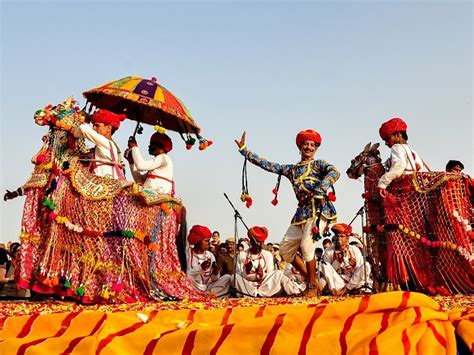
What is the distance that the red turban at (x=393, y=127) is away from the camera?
7.12 metres

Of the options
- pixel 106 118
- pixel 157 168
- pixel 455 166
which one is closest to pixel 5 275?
pixel 157 168

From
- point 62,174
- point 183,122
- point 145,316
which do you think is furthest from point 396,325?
point 183,122

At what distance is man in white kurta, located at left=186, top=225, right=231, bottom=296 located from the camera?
9.51 meters

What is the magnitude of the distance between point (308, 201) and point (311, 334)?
4923 mm

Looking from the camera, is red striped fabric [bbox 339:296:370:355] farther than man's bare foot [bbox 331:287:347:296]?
No

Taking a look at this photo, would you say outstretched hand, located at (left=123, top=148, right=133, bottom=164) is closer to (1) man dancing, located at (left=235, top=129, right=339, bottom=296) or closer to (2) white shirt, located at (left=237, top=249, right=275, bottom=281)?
(1) man dancing, located at (left=235, top=129, right=339, bottom=296)

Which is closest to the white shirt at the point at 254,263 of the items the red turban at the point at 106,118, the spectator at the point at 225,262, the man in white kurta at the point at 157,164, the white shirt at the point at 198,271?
the spectator at the point at 225,262

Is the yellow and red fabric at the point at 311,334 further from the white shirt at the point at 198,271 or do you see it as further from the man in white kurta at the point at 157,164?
the white shirt at the point at 198,271

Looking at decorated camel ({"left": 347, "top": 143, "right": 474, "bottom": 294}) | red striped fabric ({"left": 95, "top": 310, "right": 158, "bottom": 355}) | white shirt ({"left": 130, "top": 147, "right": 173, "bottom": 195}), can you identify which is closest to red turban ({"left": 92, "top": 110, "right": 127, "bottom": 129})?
white shirt ({"left": 130, "top": 147, "right": 173, "bottom": 195})

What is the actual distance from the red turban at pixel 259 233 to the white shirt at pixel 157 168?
9.17 feet

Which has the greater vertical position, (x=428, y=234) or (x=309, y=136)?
(x=309, y=136)

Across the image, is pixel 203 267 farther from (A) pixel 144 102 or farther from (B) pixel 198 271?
(A) pixel 144 102

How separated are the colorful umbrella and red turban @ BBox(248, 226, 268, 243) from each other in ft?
8.83

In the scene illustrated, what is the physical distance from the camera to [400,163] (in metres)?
6.72
